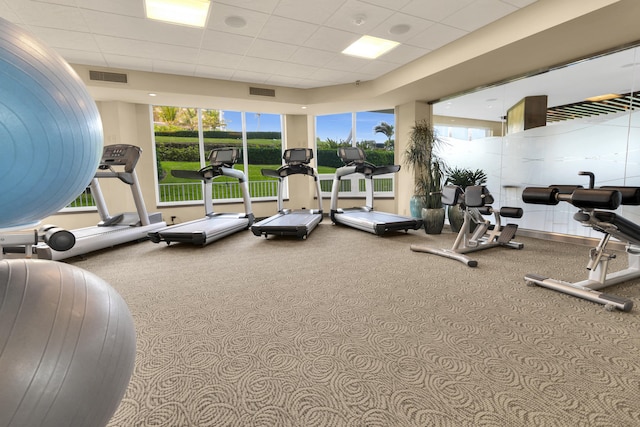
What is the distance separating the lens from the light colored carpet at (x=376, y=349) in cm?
128

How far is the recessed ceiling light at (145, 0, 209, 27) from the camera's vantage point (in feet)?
11.4

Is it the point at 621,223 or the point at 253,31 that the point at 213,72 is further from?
the point at 621,223

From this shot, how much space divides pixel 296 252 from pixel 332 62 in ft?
10.8

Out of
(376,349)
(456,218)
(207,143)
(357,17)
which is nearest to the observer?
(376,349)

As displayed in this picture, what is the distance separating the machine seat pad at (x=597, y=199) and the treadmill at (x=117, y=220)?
5.06 metres

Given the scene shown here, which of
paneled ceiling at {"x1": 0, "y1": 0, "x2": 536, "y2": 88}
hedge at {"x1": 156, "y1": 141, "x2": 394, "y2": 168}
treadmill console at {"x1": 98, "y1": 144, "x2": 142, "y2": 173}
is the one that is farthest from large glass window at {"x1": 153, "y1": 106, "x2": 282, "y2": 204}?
treadmill console at {"x1": 98, "y1": 144, "x2": 142, "y2": 173}

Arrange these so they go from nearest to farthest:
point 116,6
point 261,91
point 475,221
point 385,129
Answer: point 116,6
point 475,221
point 261,91
point 385,129

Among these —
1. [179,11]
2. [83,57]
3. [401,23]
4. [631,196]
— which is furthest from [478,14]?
[83,57]

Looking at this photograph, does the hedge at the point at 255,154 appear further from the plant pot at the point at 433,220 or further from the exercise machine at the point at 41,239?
the exercise machine at the point at 41,239

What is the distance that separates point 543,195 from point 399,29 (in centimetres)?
280

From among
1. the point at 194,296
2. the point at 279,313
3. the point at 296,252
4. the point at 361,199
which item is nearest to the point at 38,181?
the point at 279,313

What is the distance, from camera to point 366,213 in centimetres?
604

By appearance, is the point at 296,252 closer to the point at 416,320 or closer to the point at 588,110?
the point at 416,320

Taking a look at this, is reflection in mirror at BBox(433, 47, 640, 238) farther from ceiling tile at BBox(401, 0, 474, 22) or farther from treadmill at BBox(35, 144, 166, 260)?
treadmill at BBox(35, 144, 166, 260)
